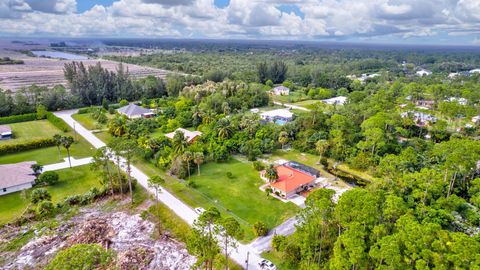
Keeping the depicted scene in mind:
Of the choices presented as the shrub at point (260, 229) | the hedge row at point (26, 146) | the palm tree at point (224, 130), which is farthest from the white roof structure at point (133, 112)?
the shrub at point (260, 229)

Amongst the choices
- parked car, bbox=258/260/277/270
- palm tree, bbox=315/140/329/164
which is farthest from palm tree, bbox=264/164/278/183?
parked car, bbox=258/260/277/270

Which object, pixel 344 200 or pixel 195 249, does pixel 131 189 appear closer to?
pixel 195 249

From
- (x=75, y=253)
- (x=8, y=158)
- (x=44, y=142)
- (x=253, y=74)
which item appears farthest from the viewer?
(x=253, y=74)

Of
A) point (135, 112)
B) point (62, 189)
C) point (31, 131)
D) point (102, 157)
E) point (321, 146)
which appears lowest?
point (62, 189)

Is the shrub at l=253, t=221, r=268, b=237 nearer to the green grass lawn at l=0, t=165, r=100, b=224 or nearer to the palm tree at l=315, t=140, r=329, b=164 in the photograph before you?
the palm tree at l=315, t=140, r=329, b=164

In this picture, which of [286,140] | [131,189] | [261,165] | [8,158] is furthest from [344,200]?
[8,158]

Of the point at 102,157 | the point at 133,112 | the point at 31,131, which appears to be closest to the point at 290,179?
the point at 102,157

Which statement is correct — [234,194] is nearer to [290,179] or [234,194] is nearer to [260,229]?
[290,179]
